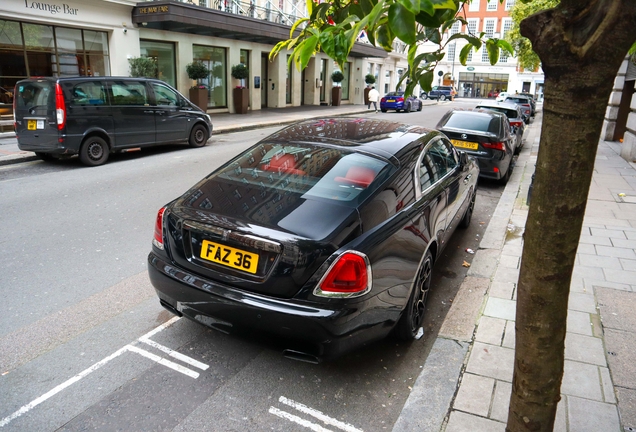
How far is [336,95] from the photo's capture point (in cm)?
3547

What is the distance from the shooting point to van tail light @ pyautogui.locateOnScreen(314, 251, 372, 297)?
10.2 ft

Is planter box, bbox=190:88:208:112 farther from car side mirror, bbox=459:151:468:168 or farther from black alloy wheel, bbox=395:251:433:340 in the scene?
black alloy wheel, bbox=395:251:433:340

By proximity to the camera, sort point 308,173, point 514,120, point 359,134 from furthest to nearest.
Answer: point 514,120
point 359,134
point 308,173

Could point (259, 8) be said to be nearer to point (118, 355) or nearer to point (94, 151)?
point (94, 151)

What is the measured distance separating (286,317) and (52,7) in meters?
18.3

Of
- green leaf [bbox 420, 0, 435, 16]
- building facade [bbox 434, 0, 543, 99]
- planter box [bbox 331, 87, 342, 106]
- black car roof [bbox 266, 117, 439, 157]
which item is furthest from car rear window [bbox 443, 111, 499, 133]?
building facade [bbox 434, 0, 543, 99]

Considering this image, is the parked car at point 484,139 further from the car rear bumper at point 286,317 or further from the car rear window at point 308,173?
the car rear bumper at point 286,317

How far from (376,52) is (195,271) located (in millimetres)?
35798

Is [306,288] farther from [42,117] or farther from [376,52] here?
[376,52]

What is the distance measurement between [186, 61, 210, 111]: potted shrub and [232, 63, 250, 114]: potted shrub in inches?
91.4

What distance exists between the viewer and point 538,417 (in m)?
2.31

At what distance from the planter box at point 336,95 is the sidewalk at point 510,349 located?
29976 millimetres

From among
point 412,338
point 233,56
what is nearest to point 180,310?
point 412,338

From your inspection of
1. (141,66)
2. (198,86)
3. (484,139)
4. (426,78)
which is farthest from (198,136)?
(426,78)
